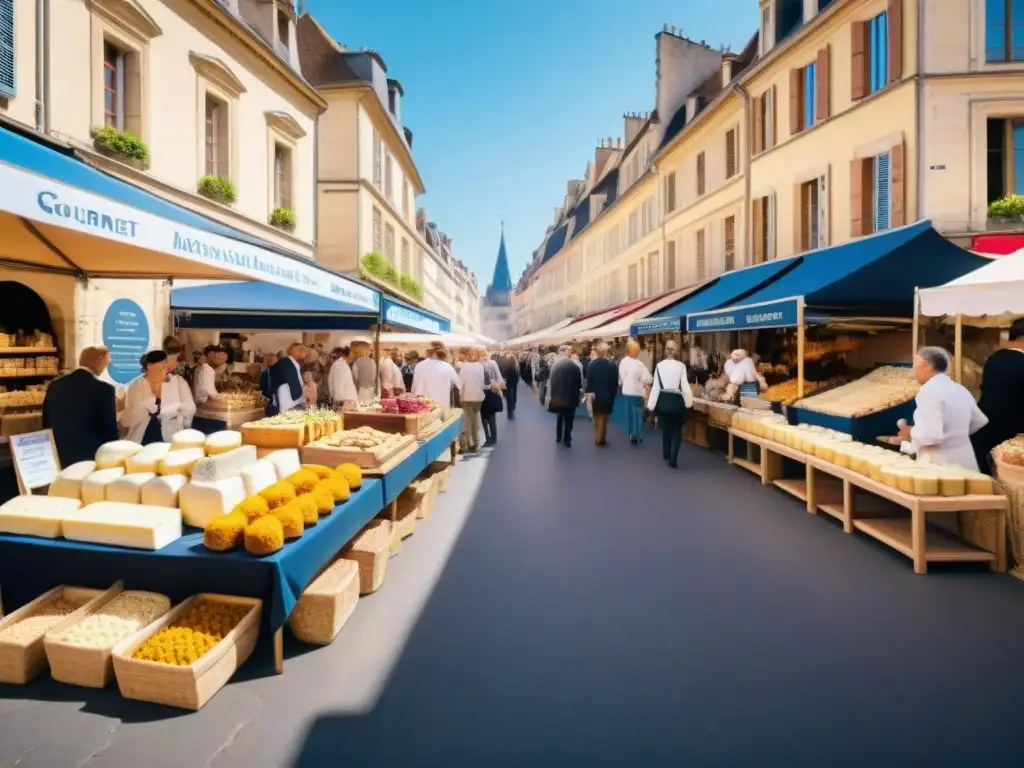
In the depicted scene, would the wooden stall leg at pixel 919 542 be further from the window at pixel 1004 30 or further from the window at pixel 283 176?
the window at pixel 283 176

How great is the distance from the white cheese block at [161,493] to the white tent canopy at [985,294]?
7.05 m

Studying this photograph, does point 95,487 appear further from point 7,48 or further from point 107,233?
point 7,48

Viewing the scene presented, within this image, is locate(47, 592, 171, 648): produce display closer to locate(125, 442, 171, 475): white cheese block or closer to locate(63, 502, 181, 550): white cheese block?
locate(63, 502, 181, 550): white cheese block

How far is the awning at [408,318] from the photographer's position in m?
7.92

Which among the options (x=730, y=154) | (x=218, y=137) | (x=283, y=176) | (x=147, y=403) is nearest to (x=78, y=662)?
(x=147, y=403)

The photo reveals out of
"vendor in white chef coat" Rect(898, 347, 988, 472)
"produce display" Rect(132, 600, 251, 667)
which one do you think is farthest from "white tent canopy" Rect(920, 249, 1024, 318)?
"produce display" Rect(132, 600, 251, 667)

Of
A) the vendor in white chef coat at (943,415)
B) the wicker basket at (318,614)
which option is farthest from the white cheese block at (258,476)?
the vendor in white chef coat at (943,415)

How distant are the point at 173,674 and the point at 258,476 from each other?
4.57ft

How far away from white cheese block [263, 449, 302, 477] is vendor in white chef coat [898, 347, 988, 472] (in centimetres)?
530

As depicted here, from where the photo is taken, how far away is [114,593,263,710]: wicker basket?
2887mm

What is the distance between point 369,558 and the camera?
4.42 metres

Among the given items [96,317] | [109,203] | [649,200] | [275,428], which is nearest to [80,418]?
[275,428]

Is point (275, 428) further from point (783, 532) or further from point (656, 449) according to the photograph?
point (656, 449)

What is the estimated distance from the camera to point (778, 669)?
Result: 10.9 feet
